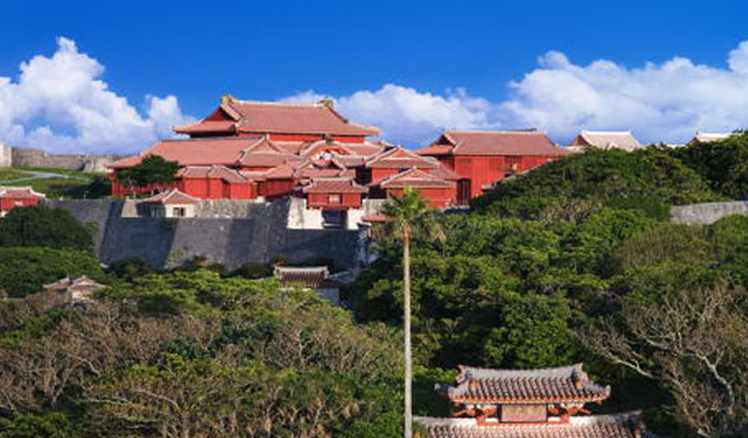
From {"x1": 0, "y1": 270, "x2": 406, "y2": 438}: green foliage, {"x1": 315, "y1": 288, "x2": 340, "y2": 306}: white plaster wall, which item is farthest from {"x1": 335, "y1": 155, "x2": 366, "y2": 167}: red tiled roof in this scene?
{"x1": 0, "y1": 270, "x2": 406, "y2": 438}: green foliage

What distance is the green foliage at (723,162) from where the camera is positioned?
42156mm

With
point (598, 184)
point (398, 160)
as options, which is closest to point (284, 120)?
point (398, 160)

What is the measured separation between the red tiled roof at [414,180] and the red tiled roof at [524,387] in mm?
29020

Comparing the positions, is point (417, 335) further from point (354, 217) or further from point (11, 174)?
point (11, 174)

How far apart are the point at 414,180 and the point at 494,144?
6.69 metres

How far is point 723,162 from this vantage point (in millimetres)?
42844

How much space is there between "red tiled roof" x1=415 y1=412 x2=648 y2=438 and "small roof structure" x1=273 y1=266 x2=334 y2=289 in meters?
20.1

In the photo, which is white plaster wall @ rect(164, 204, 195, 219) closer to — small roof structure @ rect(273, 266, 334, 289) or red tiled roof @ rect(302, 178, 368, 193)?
red tiled roof @ rect(302, 178, 368, 193)

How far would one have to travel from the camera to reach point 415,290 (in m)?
28.9

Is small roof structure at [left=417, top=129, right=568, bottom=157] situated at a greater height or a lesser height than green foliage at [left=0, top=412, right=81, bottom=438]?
greater

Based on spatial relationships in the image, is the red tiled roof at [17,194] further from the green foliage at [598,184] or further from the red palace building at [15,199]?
the green foliage at [598,184]

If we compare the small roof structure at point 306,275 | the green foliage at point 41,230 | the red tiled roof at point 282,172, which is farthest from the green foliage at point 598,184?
the green foliage at point 41,230

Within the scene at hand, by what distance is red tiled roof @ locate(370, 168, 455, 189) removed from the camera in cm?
4719

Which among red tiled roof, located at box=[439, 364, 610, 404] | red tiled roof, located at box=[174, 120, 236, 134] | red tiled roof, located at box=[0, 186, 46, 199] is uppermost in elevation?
red tiled roof, located at box=[174, 120, 236, 134]
